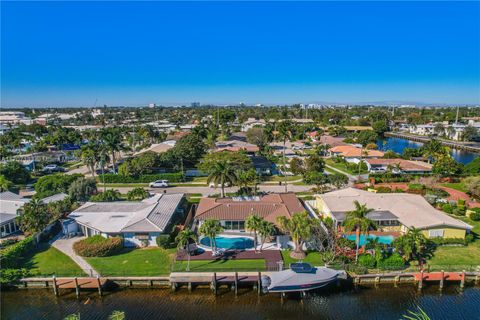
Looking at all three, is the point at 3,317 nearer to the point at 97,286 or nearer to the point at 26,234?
the point at 97,286

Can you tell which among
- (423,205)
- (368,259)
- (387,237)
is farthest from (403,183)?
→ (368,259)

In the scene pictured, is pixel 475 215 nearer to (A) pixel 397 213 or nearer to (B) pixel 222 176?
(A) pixel 397 213

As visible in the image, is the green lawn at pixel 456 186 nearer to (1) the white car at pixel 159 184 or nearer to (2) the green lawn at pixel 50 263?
(1) the white car at pixel 159 184

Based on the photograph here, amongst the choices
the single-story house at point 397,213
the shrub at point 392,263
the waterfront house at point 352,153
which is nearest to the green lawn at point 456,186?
the single-story house at point 397,213

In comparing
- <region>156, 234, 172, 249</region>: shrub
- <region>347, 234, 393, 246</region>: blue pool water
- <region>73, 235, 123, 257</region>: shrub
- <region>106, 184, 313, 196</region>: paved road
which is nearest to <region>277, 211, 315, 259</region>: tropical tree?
<region>347, 234, 393, 246</region>: blue pool water

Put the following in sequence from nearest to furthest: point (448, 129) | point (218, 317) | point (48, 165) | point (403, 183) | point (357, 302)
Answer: point (218, 317), point (357, 302), point (403, 183), point (48, 165), point (448, 129)

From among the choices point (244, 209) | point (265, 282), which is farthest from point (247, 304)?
point (244, 209)

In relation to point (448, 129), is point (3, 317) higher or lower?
lower

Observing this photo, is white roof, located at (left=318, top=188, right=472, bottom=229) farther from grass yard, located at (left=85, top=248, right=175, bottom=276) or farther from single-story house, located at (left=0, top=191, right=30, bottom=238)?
single-story house, located at (left=0, top=191, right=30, bottom=238)
